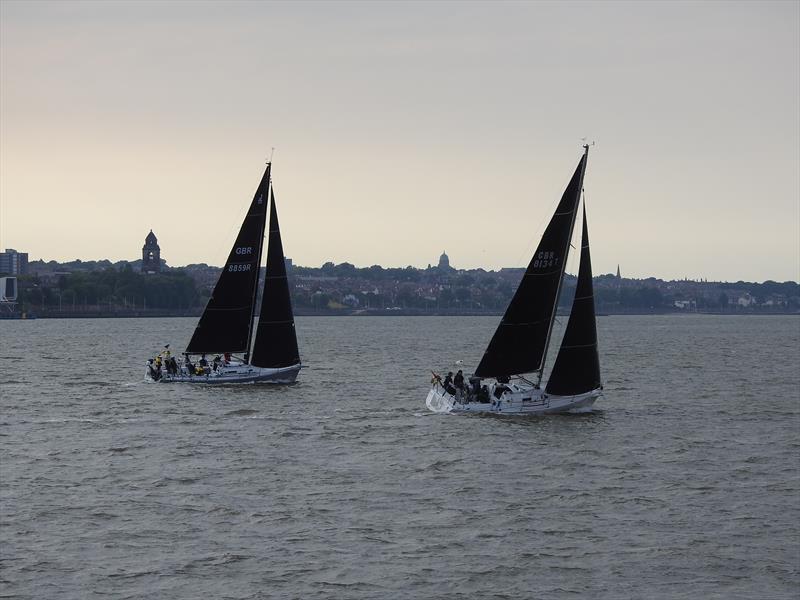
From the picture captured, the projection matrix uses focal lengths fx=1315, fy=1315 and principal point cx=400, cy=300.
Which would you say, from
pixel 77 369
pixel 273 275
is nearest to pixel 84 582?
pixel 273 275

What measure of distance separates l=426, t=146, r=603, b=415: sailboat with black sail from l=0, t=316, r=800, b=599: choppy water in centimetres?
94

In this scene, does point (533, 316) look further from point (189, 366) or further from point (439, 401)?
point (189, 366)

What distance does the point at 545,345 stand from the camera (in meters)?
49.2

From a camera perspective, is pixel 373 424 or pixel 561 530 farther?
pixel 373 424

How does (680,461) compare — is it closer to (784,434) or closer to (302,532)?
(784,434)

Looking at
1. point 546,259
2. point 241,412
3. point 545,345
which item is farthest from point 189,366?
point 546,259

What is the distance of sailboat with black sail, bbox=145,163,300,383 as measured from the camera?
199 feet

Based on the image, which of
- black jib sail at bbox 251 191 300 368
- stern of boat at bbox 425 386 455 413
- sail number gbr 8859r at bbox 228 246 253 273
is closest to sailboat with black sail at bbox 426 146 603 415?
stern of boat at bbox 425 386 455 413

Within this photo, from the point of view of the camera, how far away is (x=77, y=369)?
8569cm

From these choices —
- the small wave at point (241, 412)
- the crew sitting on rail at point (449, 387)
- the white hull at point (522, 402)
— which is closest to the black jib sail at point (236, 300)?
the small wave at point (241, 412)

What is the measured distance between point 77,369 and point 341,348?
1840 inches

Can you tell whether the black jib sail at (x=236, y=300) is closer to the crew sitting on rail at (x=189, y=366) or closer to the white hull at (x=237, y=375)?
the crew sitting on rail at (x=189, y=366)

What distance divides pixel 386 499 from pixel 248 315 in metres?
30.4

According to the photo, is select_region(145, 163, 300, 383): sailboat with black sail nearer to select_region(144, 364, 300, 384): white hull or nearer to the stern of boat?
select_region(144, 364, 300, 384): white hull
